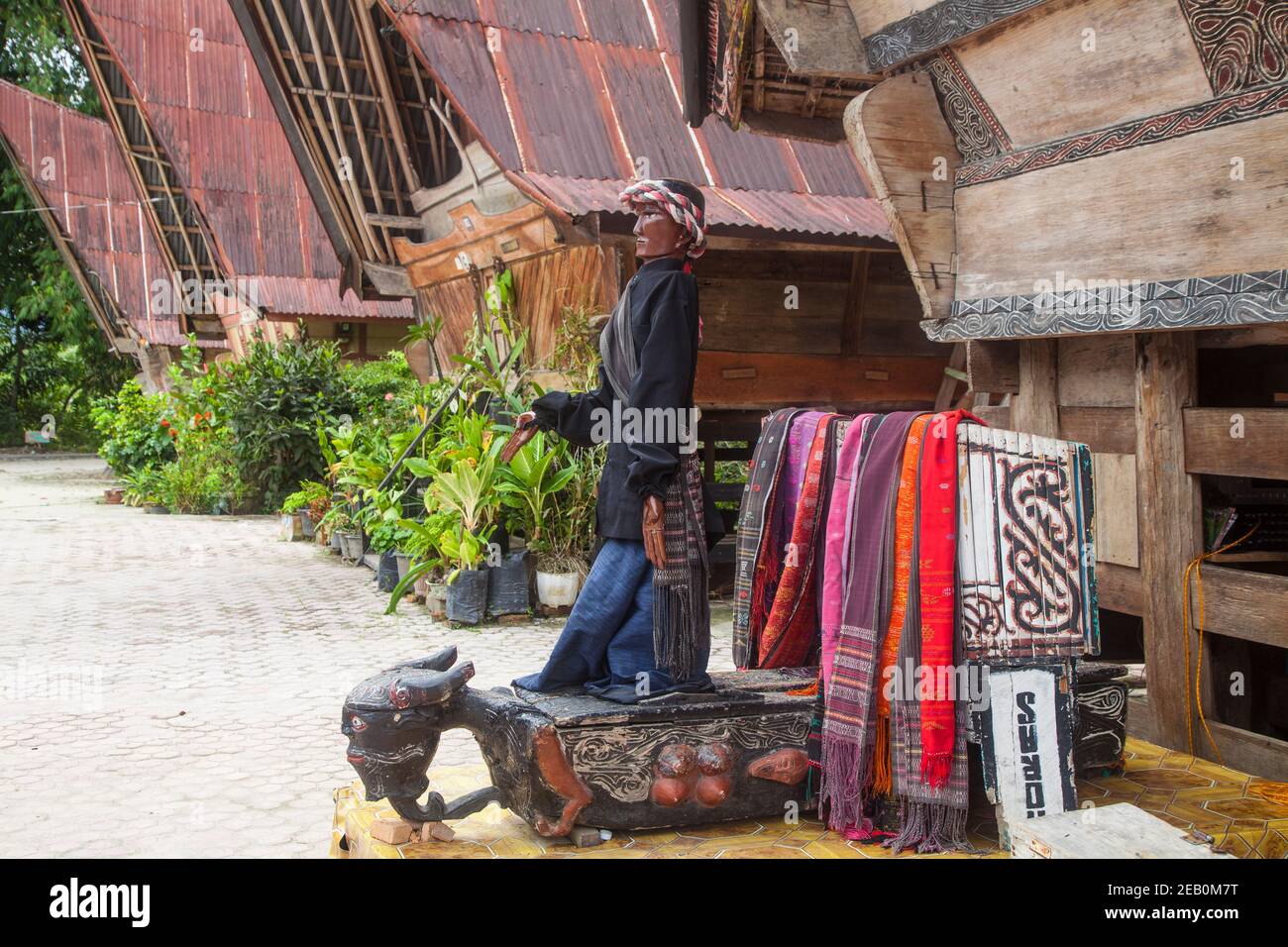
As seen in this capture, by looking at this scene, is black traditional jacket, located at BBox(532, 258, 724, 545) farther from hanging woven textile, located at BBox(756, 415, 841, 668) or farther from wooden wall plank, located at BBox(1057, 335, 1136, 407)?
wooden wall plank, located at BBox(1057, 335, 1136, 407)

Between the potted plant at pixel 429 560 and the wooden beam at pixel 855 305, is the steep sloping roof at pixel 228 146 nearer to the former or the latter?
the potted plant at pixel 429 560

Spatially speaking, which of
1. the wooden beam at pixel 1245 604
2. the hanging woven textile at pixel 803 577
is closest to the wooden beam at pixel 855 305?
the wooden beam at pixel 1245 604

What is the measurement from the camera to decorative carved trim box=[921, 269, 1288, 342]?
3.53m

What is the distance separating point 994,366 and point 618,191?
4.44 metres

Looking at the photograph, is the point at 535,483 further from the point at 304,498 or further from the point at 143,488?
the point at 143,488

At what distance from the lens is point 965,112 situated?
4602mm

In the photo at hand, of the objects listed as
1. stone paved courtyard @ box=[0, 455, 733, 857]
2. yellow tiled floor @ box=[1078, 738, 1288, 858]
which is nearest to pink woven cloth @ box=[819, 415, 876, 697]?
yellow tiled floor @ box=[1078, 738, 1288, 858]

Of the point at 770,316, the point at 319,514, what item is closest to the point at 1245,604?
the point at 770,316

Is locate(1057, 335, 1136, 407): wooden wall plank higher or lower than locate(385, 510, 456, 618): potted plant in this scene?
higher

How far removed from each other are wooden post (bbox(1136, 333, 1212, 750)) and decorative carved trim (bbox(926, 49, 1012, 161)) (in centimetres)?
93

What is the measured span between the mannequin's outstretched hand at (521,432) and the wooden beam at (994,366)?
190cm

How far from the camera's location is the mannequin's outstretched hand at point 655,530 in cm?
361

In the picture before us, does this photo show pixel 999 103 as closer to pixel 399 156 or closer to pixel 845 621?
pixel 845 621

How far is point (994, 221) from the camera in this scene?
14.8 feet
